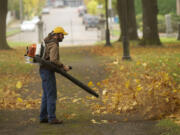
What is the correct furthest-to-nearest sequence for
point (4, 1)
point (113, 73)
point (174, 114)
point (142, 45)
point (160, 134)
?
1. point (4, 1)
2. point (142, 45)
3. point (113, 73)
4. point (174, 114)
5. point (160, 134)

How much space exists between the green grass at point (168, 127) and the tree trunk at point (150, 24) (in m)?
20.1

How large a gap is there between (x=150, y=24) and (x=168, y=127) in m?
20.9

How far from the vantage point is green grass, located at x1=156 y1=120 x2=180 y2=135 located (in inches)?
282

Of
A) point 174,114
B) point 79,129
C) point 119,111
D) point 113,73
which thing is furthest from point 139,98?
point 113,73

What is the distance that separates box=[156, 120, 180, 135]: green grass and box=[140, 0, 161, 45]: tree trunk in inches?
790

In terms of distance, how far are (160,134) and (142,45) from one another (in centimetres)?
2106

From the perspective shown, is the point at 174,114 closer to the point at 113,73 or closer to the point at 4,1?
the point at 113,73

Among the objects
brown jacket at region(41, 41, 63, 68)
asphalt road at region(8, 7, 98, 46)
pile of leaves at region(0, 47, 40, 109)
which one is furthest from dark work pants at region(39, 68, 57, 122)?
asphalt road at region(8, 7, 98, 46)

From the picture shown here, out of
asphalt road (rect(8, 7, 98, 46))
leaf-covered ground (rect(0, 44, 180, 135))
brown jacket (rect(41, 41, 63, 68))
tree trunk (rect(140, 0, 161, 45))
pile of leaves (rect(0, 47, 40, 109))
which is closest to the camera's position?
leaf-covered ground (rect(0, 44, 180, 135))

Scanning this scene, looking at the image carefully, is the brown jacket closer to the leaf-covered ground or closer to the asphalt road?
the leaf-covered ground

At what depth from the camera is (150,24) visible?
91.8ft

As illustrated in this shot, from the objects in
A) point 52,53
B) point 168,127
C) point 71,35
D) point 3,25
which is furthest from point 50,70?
point 71,35

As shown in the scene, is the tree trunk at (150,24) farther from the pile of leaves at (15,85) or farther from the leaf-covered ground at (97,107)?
the leaf-covered ground at (97,107)

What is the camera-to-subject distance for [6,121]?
357 inches
